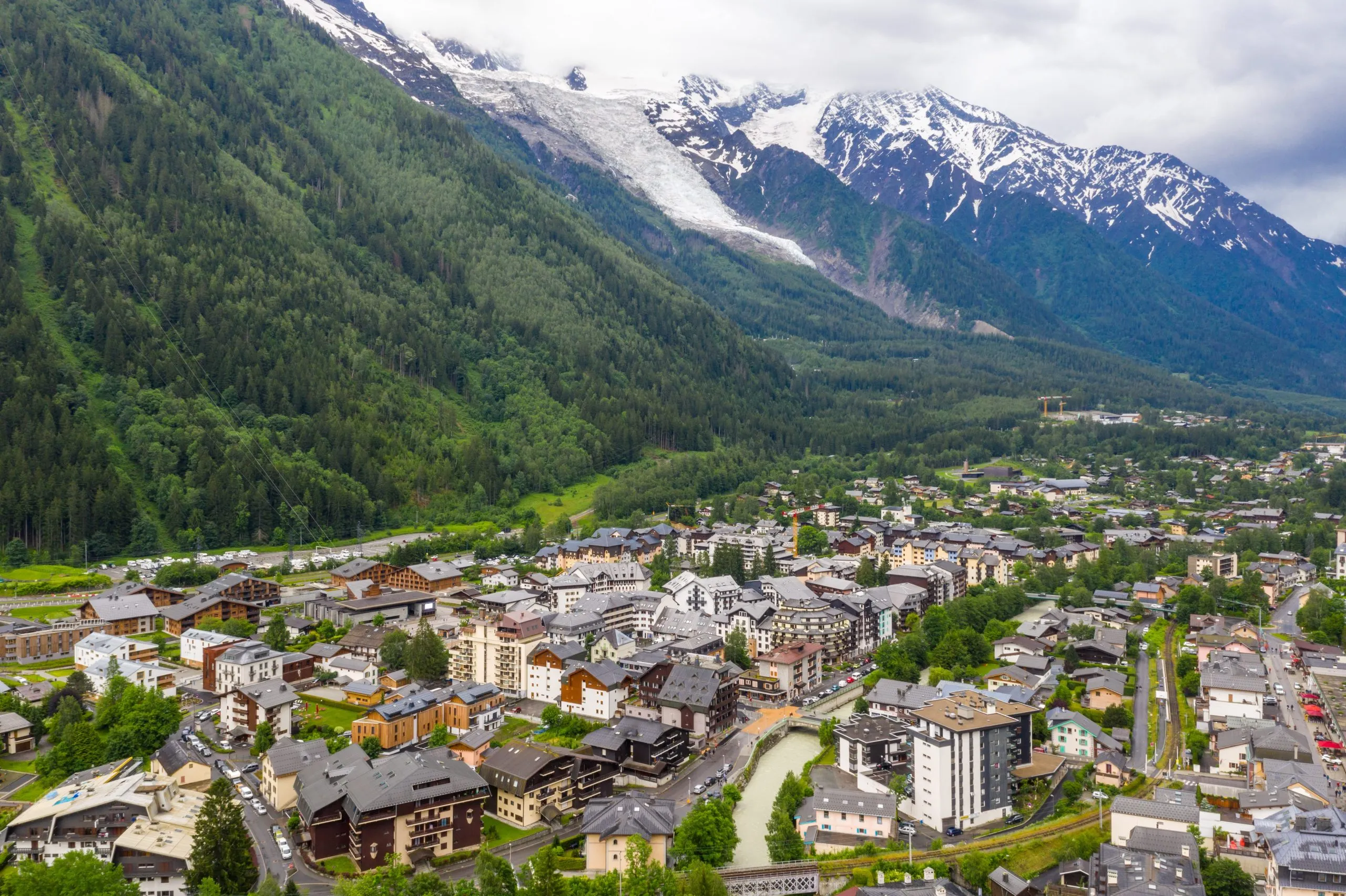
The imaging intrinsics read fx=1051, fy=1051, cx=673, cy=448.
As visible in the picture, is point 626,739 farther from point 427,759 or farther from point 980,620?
point 980,620

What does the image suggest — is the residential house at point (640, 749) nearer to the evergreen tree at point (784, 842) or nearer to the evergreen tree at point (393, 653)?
the evergreen tree at point (784, 842)

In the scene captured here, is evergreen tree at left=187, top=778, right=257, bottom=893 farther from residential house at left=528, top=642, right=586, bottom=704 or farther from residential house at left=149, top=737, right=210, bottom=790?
residential house at left=528, top=642, right=586, bottom=704

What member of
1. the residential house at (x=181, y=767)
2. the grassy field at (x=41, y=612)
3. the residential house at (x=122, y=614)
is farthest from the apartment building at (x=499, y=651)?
the grassy field at (x=41, y=612)

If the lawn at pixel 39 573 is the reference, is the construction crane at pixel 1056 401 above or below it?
above

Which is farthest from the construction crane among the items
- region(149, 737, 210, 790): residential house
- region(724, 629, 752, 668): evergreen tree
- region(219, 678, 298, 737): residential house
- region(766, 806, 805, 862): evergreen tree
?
region(149, 737, 210, 790): residential house

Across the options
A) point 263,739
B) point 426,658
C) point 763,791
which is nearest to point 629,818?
point 763,791

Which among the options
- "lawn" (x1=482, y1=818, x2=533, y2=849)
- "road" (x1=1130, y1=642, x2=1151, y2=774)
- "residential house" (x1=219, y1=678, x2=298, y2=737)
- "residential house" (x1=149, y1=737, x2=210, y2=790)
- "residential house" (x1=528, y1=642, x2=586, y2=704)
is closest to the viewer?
"lawn" (x1=482, y1=818, x2=533, y2=849)
